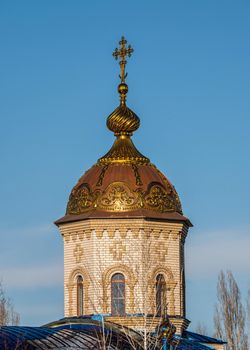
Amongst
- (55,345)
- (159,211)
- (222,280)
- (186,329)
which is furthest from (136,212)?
(222,280)

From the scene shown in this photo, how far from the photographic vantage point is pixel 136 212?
1864 inches

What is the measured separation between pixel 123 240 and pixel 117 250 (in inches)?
14.3

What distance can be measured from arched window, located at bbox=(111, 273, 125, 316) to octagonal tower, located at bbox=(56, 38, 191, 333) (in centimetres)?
3

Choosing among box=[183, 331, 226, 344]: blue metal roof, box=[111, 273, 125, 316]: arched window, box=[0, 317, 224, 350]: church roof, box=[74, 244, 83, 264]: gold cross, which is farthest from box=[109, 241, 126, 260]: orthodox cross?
box=[183, 331, 226, 344]: blue metal roof

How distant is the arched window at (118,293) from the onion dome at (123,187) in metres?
1.95

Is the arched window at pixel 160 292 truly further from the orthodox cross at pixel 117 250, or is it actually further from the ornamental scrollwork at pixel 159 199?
the ornamental scrollwork at pixel 159 199

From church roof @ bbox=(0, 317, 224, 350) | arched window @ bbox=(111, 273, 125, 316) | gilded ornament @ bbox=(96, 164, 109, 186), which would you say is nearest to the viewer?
church roof @ bbox=(0, 317, 224, 350)

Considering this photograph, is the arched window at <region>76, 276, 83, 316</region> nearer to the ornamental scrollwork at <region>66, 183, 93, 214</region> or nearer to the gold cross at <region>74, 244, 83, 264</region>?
the gold cross at <region>74, 244, 83, 264</region>

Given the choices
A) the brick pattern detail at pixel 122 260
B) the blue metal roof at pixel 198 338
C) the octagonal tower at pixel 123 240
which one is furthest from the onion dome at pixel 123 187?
the blue metal roof at pixel 198 338

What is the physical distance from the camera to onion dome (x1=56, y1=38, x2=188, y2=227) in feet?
156

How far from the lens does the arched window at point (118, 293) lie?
46.8 m

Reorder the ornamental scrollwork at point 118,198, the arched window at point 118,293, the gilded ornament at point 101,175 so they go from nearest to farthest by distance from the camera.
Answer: the arched window at point 118,293
the ornamental scrollwork at point 118,198
the gilded ornament at point 101,175

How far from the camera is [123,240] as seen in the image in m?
47.2

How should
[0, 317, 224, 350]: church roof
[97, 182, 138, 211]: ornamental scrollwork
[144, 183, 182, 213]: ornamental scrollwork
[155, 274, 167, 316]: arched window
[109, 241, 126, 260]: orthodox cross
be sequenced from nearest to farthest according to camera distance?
[0, 317, 224, 350]: church roof → [109, 241, 126, 260]: orthodox cross → [155, 274, 167, 316]: arched window → [97, 182, 138, 211]: ornamental scrollwork → [144, 183, 182, 213]: ornamental scrollwork
